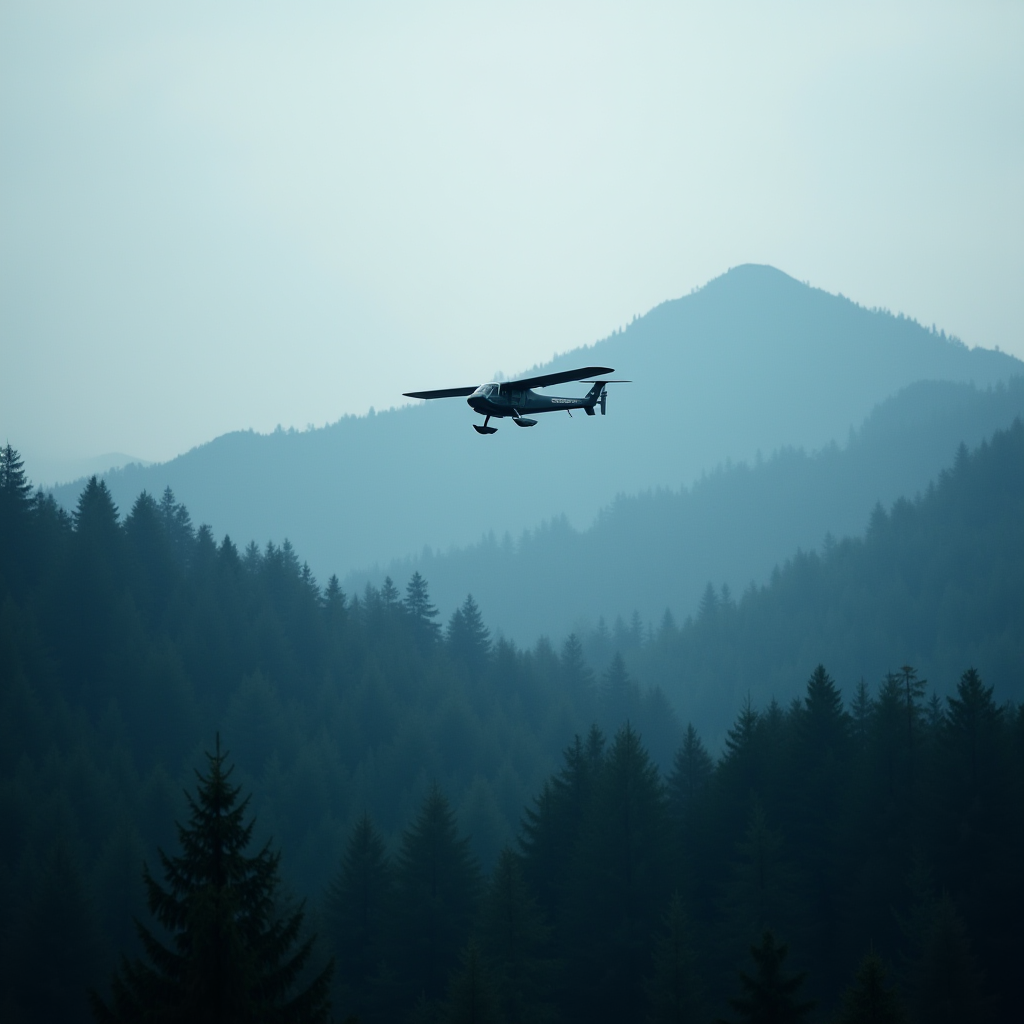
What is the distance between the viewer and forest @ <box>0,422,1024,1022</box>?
42.4 metres

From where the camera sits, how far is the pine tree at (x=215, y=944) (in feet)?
69.5

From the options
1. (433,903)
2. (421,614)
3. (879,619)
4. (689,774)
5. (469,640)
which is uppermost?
(879,619)

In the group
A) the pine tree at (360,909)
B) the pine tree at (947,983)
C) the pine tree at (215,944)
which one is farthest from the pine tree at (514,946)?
the pine tree at (215,944)

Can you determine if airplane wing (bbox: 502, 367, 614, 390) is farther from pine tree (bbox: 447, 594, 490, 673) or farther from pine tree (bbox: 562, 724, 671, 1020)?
pine tree (bbox: 447, 594, 490, 673)

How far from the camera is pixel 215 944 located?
21.3 m

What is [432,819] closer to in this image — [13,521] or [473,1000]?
[473,1000]

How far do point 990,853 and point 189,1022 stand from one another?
40.7 metres

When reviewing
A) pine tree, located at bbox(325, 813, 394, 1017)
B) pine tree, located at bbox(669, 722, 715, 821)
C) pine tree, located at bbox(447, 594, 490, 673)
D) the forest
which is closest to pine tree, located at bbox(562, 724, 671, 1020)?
the forest

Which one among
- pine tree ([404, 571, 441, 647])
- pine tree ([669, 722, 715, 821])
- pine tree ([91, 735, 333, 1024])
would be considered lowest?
pine tree ([91, 735, 333, 1024])

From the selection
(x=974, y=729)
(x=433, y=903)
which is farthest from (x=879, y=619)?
(x=433, y=903)

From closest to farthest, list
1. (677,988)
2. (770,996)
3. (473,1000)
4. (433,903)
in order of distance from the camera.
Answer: (770,996), (473,1000), (677,988), (433,903)

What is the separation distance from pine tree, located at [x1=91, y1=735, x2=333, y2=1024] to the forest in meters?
0.09

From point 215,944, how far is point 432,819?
3070cm

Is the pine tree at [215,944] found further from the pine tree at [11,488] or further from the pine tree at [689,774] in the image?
the pine tree at [11,488]
